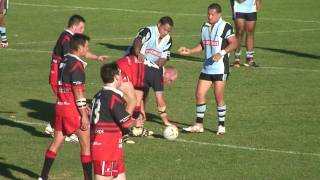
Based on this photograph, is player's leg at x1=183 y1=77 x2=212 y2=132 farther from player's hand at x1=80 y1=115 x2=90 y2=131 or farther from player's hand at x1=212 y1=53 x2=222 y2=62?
player's hand at x1=80 y1=115 x2=90 y2=131

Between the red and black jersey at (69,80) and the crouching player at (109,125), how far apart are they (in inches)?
60.6

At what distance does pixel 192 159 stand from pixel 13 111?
554cm

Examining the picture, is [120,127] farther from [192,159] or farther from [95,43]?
[95,43]

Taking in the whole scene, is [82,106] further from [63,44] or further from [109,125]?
[63,44]

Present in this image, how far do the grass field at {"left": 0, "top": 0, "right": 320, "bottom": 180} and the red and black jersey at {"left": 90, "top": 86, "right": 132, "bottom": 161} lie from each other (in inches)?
94.1

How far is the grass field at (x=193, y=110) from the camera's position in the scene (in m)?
13.9

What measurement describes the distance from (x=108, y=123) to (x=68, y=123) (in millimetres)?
2045

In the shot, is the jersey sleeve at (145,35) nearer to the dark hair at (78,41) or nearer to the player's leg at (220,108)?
the player's leg at (220,108)

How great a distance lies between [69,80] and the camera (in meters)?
12.6

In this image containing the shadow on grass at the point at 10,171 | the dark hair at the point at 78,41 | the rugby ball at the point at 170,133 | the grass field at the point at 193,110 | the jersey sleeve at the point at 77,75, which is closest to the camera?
the dark hair at the point at 78,41

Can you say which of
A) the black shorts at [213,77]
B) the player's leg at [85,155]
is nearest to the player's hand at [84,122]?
the player's leg at [85,155]

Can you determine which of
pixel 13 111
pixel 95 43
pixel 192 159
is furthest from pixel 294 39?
pixel 192 159

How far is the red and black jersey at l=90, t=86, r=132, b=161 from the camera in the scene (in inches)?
427

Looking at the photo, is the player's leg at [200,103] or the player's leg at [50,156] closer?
the player's leg at [50,156]
